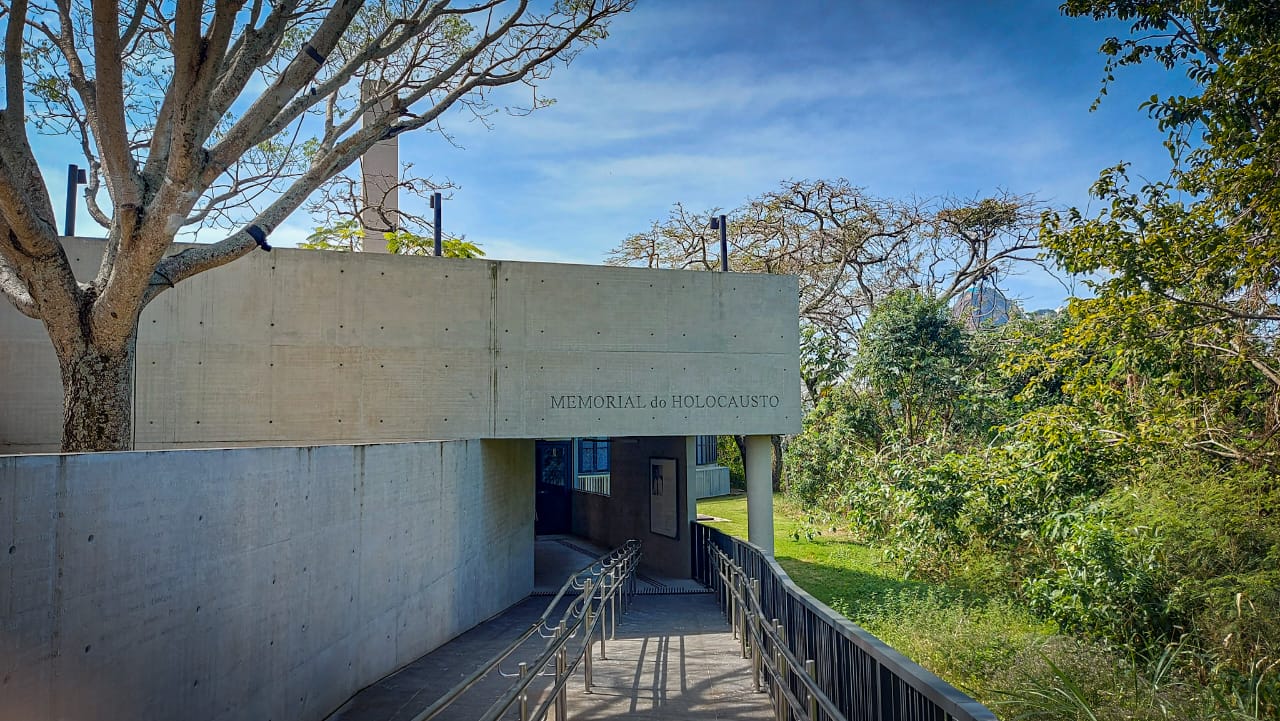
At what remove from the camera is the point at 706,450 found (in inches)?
1254

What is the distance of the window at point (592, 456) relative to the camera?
77.8 feet

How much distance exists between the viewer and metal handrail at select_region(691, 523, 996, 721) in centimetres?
317

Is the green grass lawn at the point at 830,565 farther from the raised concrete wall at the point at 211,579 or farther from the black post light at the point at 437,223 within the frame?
the black post light at the point at 437,223

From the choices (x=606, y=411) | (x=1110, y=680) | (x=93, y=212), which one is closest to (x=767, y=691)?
(x=1110, y=680)

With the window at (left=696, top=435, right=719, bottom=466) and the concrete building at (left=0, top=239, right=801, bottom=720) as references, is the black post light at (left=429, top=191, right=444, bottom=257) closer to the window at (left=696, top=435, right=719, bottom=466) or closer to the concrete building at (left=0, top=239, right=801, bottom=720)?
the concrete building at (left=0, top=239, right=801, bottom=720)

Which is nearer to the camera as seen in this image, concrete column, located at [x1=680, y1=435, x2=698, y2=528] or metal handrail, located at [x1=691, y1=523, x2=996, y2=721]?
metal handrail, located at [x1=691, y1=523, x2=996, y2=721]

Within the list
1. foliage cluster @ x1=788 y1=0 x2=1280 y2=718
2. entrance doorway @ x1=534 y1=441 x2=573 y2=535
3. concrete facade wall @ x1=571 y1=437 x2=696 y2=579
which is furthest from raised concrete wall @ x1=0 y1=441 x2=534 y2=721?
entrance doorway @ x1=534 y1=441 x2=573 y2=535

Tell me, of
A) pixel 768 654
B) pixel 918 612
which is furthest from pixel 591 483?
pixel 768 654

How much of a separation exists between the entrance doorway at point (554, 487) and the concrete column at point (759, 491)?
10.5m

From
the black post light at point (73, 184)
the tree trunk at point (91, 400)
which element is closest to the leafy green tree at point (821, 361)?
the black post light at point (73, 184)

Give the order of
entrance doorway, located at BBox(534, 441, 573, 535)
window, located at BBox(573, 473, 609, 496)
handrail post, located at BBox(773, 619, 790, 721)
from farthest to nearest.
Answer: entrance doorway, located at BBox(534, 441, 573, 535) < window, located at BBox(573, 473, 609, 496) < handrail post, located at BBox(773, 619, 790, 721)

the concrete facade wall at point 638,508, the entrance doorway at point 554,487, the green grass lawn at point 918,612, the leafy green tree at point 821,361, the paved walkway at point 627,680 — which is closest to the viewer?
the paved walkway at point 627,680

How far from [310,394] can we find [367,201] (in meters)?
8.73

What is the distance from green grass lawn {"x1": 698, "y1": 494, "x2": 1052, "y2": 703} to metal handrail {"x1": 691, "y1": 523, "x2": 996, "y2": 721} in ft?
7.04
